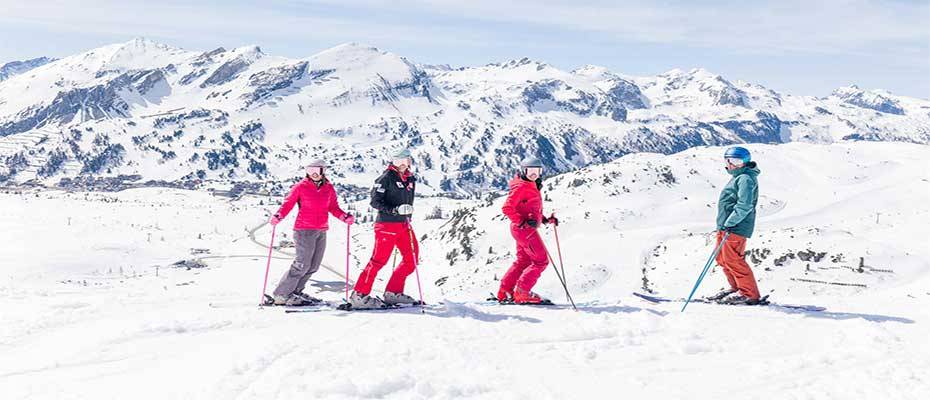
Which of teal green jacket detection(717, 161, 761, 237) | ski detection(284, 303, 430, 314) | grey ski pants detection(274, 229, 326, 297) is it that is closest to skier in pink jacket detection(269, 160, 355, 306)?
grey ski pants detection(274, 229, 326, 297)

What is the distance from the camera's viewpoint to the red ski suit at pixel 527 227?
13.2m

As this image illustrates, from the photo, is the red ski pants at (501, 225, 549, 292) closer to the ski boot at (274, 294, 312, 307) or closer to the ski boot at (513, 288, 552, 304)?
the ski boot at (513, 288, 552, 304)

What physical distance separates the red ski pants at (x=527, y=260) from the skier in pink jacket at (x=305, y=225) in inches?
149

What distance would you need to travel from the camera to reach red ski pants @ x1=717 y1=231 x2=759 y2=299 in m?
13.2

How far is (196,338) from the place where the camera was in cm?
1002

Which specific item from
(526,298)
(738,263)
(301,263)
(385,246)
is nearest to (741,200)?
(738,263)

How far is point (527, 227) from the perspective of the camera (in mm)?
13164

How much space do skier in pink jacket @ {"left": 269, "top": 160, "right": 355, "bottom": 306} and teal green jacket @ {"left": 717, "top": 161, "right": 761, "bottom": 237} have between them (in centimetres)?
837

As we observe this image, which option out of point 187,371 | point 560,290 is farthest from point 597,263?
point 187,371

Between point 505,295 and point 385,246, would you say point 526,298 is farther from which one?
point 385,246

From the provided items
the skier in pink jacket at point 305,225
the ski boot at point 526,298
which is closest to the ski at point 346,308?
the skier in pink jacket at point 305,225

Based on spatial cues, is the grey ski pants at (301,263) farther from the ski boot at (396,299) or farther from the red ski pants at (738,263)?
the red ski pants at (738,263)

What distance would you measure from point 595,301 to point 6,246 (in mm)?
48333

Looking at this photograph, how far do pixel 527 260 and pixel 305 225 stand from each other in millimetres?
5047
